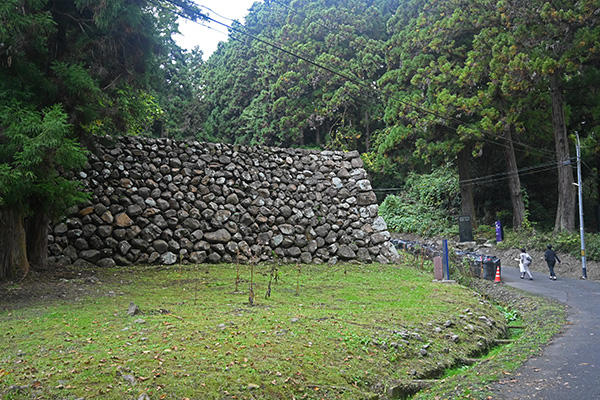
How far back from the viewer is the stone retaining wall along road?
11.5 meters

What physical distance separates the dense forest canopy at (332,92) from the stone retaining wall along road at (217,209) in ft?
4.15

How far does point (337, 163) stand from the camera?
51.1 feet

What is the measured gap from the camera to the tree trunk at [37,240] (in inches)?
378

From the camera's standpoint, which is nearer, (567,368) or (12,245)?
(567,368)

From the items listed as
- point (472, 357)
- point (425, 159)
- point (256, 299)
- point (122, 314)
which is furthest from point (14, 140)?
point (425, 159)

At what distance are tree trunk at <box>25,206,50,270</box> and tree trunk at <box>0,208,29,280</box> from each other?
2.70 ft

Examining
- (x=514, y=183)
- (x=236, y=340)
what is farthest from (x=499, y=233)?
(x=236, y=340)

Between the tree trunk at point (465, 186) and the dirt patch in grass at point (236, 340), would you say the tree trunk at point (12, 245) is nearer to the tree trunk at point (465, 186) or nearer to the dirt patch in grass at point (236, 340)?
the dirt patch in grass at point (236, 340)

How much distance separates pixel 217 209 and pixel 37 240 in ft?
15.4

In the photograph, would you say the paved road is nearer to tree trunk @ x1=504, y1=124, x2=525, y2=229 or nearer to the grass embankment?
the grass embankment

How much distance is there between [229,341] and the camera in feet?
16.9

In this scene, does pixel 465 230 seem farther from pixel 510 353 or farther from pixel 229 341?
pixel 229 341

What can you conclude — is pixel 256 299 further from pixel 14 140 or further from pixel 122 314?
pixel 14 140

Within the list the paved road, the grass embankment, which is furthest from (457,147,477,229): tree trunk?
the grass embankment
